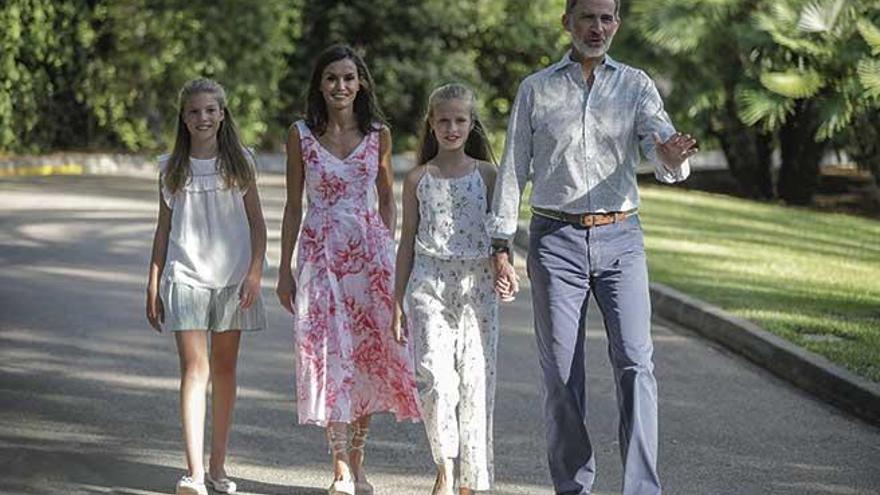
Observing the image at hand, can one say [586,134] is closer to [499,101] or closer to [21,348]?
[21,348]

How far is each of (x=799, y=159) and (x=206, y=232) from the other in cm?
2357

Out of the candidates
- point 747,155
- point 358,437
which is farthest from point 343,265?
point 747,155

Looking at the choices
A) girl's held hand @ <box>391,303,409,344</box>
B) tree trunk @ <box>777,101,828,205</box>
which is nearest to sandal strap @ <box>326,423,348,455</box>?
girl's held hand @ <box>391,303,409,344</box>

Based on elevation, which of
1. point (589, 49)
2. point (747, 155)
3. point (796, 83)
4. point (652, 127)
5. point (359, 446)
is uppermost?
point (589, 49)

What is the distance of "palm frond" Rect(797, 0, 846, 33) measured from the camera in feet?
76.7

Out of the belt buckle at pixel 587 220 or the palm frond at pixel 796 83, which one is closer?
the belt buckle at pixel 587 220

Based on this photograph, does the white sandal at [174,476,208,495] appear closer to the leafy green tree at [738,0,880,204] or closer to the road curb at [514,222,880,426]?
the road curb at [514,222,880,426]

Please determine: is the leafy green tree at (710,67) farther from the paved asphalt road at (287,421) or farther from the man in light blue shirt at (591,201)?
the man in light blue shirt at (591,201)

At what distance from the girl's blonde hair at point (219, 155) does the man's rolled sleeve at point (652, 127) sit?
5.06 feet

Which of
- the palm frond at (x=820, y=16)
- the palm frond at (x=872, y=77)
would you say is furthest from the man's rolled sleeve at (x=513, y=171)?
the palm frond at (x=820, y=16)

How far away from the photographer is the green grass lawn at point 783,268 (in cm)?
1134

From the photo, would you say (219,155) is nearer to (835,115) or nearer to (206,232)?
(206,232)

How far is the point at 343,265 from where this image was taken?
7125mm

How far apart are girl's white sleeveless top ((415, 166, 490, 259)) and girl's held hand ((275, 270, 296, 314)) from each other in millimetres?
625
